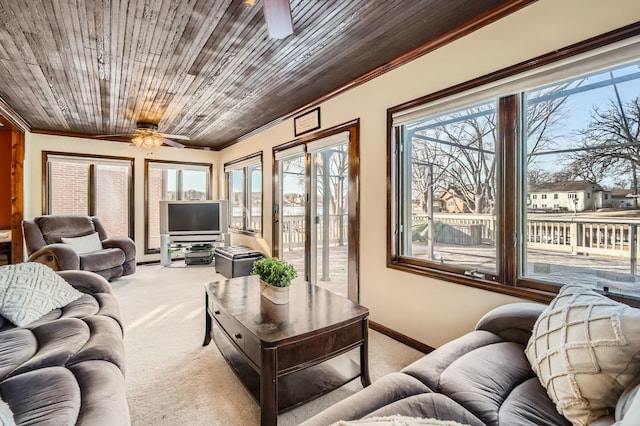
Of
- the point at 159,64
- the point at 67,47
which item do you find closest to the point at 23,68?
the point at 67,47

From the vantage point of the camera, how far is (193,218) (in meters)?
5.80

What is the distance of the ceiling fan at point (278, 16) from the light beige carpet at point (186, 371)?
6.87ft

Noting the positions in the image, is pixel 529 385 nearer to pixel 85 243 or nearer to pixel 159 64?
pixel 159 64

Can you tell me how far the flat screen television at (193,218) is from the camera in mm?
5645

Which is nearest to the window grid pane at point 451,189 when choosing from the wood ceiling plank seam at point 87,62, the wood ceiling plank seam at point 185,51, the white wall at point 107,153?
the wood ceiling plank seam at point 185,51

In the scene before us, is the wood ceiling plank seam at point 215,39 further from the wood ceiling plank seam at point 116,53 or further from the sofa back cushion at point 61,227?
the sofa back cushion at point 61,227

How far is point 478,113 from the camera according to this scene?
7.43 feet

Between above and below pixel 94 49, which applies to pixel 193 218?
below

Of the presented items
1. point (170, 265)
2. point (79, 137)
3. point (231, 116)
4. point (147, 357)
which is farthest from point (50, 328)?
point (79, 137)

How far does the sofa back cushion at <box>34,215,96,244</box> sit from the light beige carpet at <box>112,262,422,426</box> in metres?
1.66

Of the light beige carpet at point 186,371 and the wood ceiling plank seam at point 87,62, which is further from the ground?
the wood ceiling plank seam at point 87,62

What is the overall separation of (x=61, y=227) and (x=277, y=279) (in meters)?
4.17

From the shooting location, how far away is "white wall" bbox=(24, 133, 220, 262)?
200 inches

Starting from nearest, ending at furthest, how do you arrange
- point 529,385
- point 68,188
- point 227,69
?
point 529,385 < point 227,69 < point 68,188
